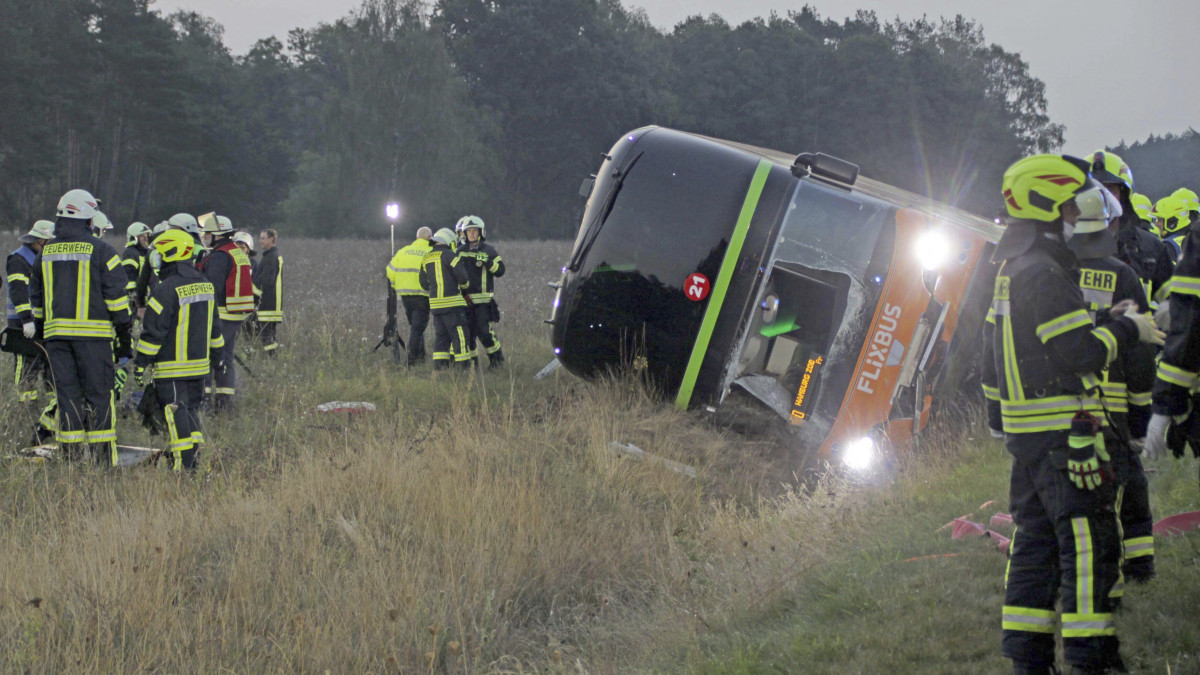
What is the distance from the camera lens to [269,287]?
11.2m

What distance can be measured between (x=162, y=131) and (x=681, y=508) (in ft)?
161

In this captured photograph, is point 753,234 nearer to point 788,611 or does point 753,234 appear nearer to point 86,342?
point 788,611

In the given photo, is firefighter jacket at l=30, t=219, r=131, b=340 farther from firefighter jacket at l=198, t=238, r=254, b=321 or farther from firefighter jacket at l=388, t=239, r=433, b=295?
firefighter jacket at l=388, t=239, r=433, b=295

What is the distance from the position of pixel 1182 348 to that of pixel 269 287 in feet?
32.0

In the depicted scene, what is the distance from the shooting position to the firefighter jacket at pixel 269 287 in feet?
36.8

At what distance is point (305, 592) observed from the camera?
188 inches

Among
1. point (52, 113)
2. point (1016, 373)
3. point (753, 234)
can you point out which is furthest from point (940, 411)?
point (52, 113)

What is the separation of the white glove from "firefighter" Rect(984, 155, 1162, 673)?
19 cm

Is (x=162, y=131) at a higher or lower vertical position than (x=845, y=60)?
lower

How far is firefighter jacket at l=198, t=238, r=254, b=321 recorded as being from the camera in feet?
31.4

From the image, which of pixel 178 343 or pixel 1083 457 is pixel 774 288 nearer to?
pixel 1083 457

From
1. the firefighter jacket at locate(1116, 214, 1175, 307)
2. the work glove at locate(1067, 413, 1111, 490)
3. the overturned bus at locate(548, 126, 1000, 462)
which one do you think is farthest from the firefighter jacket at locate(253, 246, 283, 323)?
the work glove at locate(1067, 413, 1111, 490)

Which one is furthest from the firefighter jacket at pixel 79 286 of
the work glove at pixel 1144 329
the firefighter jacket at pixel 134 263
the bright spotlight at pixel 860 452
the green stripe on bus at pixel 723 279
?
the work glove at pixel 1144 329

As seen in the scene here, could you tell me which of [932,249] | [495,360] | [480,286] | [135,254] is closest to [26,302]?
[135,254]
